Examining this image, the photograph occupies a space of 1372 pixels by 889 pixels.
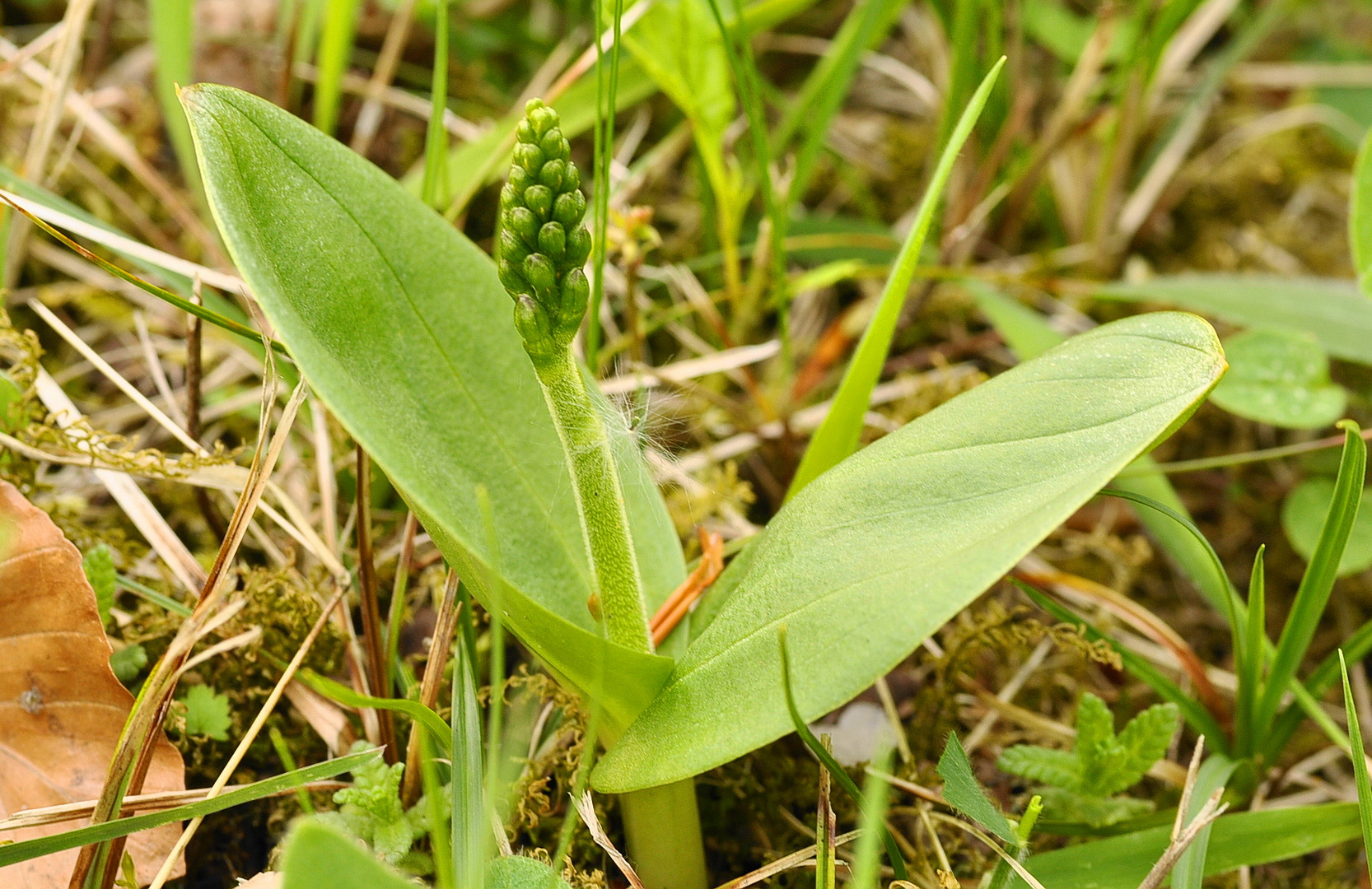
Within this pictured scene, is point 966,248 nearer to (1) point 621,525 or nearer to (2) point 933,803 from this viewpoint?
(2) point 933,803

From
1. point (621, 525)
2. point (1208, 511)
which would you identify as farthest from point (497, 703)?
point (1208, 511)

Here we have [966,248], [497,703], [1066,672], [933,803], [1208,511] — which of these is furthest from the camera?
[966,248]

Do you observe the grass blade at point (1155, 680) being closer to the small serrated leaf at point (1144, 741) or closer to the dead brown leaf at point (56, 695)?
the small serrated leaf at point (1144, 741)

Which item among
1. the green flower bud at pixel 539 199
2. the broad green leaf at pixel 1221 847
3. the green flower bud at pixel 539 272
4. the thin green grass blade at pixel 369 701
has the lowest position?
the broad green leaf at pixel 1221 847

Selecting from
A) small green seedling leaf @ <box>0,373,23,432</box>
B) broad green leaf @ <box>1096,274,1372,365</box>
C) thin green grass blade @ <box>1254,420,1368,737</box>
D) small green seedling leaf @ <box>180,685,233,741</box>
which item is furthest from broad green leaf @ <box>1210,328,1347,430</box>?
small green seedling leaf @ <box>0,373,23,432</box>

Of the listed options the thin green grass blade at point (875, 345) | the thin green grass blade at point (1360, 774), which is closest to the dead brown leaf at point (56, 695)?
the thin green grass blade at point (875, 345)
